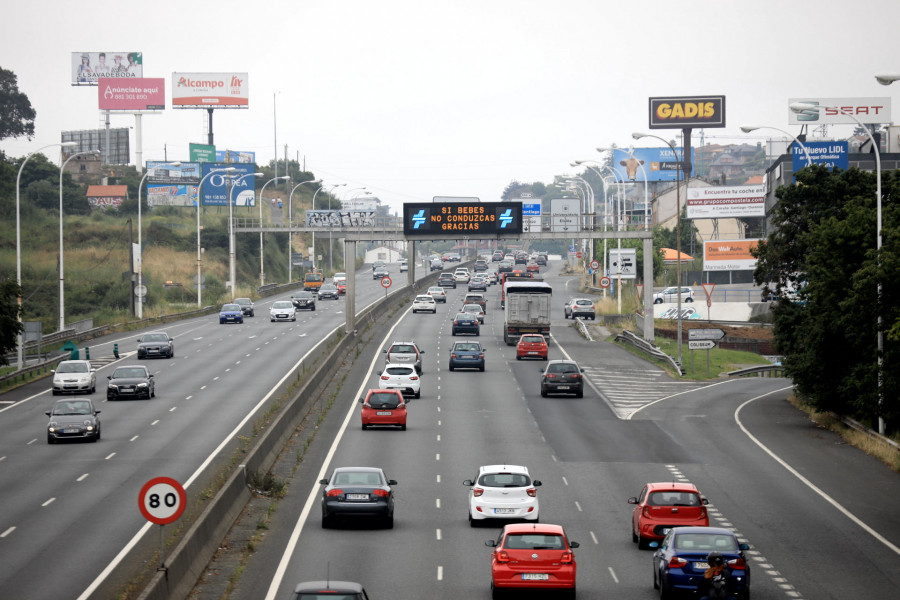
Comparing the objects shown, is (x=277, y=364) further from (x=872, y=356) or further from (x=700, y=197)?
(x=700, y=197)

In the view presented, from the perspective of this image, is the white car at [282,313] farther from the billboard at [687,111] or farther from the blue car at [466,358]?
the billboard at [687,111]

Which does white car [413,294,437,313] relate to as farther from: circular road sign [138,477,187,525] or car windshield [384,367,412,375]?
circular road sign [138,477,187,525]

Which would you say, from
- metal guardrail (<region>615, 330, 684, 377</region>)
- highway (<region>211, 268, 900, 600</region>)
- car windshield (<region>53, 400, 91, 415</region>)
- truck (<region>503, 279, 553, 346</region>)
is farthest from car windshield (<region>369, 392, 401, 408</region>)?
truck (<region>503, 279, 553, 346</region>)

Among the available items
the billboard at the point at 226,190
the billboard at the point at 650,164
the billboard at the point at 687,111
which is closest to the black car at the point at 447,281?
the billboard at the point at 226,190

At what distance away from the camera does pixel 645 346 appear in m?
66.5

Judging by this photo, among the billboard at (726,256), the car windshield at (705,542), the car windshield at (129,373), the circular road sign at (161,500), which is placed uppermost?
the billboard at (726,256)

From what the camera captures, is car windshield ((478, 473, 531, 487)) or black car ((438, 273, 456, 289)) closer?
car windshield ((478, 473, 531, 487))

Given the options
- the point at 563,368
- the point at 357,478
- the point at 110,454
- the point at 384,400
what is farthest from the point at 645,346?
the point at 357,478

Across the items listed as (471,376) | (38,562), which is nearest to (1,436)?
(38,562)

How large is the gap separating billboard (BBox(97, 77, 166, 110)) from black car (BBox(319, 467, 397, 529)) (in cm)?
12447

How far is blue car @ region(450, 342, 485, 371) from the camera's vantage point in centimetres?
5647

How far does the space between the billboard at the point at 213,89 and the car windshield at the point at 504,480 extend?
12830 cm

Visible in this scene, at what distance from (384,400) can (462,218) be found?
1171 inches

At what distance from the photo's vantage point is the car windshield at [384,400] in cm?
3953
